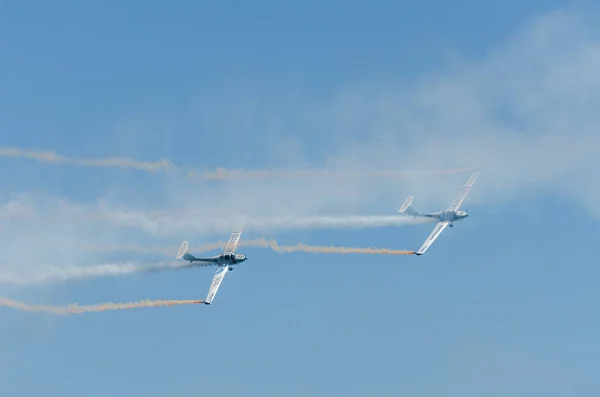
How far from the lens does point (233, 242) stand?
169 meters

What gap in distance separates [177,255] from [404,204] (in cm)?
4232

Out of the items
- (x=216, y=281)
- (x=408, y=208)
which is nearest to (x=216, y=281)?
(x=216, y=281)

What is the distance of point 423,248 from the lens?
179375 millimetres

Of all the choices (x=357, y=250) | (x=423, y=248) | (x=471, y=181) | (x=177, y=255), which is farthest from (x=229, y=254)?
(x=471, y=181)

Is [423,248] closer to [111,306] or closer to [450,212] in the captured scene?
[450,212]

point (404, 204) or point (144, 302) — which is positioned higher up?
point (404, 204)

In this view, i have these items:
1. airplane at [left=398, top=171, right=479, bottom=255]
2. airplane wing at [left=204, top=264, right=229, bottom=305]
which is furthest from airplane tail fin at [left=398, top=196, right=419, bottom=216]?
airplane wing at [left=204, top=264, right=229, bottom=305]

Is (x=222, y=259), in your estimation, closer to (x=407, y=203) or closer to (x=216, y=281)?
(x=216, y=281)

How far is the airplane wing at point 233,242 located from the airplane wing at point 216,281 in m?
2.43

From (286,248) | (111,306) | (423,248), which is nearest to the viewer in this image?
(111,306)

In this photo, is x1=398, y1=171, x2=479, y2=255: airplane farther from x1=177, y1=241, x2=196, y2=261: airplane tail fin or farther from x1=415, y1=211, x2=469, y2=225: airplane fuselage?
x1=177, y1=241, x2=196, y2=261: airplane tail fin

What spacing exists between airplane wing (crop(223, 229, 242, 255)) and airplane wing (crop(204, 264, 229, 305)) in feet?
7.98

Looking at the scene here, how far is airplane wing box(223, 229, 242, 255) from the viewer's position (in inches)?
6619

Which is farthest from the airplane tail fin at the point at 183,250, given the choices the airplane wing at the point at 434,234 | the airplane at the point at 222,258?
the airplane wing at the point at 434,234
